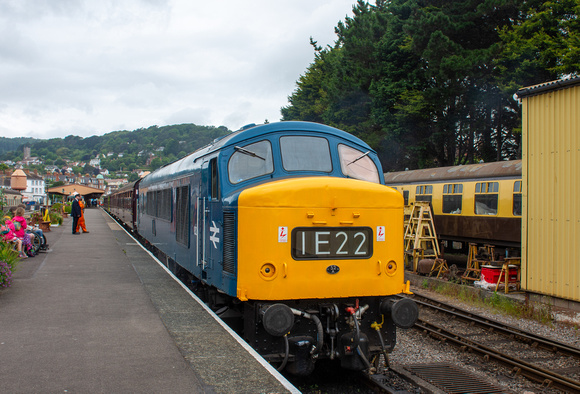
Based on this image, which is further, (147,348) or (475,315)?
(475,315)

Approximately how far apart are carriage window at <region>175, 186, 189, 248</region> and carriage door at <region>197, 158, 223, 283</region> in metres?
1.27

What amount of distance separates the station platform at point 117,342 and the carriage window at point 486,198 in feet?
38.4

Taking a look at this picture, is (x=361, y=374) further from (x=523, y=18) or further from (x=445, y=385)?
(x=523, y=18)

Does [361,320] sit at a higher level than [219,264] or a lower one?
lower

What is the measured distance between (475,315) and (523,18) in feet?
75.8

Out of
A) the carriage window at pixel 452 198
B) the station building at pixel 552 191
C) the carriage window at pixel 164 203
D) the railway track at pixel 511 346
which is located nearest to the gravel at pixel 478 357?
the railway track at pixel 511 346

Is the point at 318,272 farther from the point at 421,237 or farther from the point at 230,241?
the point at 421,237

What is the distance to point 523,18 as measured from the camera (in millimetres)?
27625

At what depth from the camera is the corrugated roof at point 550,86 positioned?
33.7 ft

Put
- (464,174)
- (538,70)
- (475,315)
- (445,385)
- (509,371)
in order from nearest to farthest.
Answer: (445,385) → (509,371) → (475,315) → (464,174) → (538,70)

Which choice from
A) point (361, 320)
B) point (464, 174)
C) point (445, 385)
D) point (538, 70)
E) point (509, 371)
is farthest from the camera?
point (538, 70)

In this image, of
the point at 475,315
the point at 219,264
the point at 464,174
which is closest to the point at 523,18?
the point at 464,174

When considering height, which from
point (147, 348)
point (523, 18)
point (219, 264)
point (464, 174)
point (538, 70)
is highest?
point (523, 18)

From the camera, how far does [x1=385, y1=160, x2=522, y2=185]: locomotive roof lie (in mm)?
16406
